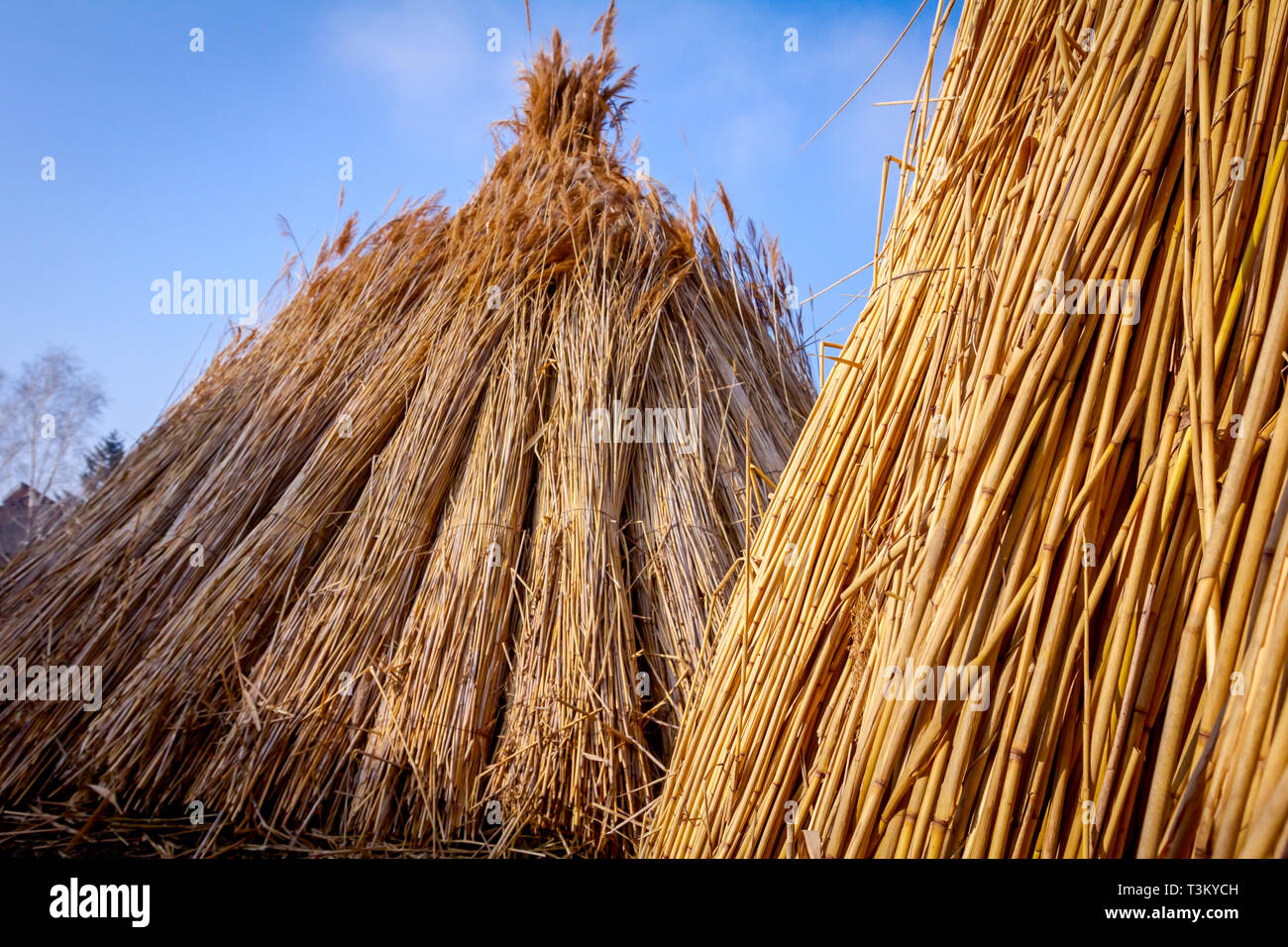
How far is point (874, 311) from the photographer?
1152 millimetres

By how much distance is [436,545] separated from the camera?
1872 millimetres

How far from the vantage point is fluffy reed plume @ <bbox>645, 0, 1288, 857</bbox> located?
0.72 metres

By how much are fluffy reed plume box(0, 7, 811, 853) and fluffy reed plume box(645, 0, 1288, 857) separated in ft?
1.21

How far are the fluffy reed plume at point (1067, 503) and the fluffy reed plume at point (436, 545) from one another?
368 mm

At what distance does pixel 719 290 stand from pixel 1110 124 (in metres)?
1.48

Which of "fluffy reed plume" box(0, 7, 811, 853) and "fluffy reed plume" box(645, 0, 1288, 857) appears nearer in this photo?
"fluffy reed plume" box(645, 0, 1288, 857)

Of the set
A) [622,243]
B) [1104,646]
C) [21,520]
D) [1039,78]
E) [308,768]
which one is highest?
[622,243]

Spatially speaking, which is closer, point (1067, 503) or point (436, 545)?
point (1067, 503)

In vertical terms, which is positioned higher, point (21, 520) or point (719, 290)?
point (719, 290)

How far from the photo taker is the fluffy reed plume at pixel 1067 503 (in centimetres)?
72

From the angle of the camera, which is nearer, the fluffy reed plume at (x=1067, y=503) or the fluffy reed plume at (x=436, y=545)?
the fluffy reed plume at (x=1067, y=503)

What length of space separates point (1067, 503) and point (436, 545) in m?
1.43
